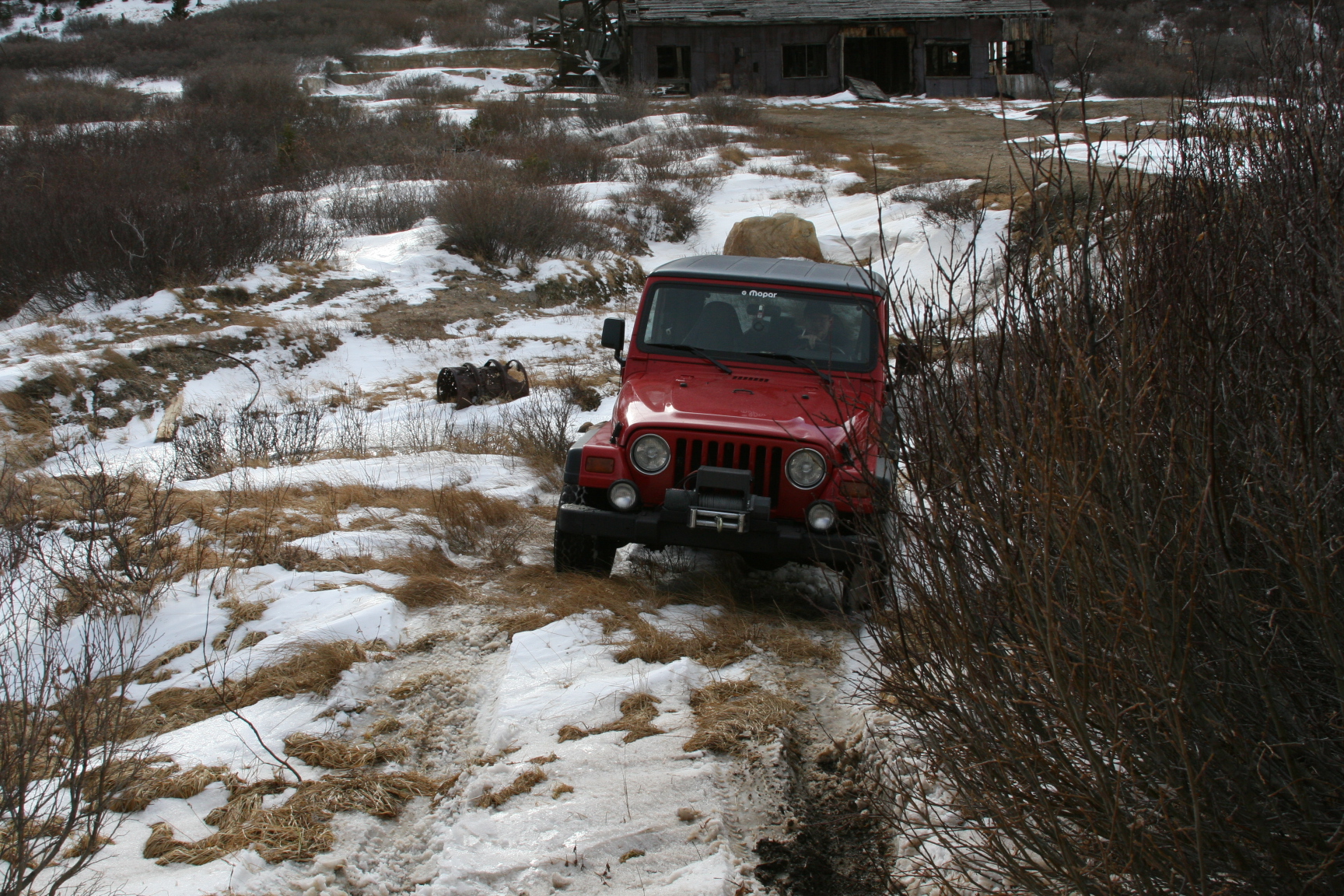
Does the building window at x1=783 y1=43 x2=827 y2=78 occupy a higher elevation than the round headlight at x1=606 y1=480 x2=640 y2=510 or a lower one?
higher

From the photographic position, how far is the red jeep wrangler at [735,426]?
432 cm

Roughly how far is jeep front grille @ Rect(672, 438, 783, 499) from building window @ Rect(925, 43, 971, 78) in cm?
3298

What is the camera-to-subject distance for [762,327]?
5172 mm

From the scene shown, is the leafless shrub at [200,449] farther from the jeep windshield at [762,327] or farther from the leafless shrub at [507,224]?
the leafless shrub at [507,224]

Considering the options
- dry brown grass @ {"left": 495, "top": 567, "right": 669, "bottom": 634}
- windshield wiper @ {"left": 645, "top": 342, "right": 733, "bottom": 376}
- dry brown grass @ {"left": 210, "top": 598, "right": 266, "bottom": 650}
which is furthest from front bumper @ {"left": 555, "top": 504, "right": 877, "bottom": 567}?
dry brown grass @ {"left": 210, "top": 598, "right": 266, "bottom": 650}

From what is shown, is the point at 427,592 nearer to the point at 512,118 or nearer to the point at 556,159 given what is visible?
the point at 556,159

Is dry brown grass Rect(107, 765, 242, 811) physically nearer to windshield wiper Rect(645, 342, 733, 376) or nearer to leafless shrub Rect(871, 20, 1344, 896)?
leafless shrub Rect(871, 20, 1344, 896)

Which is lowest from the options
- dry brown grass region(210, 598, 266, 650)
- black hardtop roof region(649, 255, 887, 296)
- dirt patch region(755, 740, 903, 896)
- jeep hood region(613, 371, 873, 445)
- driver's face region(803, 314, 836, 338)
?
dirt patch region(755, 740, 903, 896)

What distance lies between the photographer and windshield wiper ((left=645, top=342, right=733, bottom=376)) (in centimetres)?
511

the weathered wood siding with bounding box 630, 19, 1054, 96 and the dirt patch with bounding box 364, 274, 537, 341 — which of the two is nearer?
the dirt patch with bounding box 364, 274, 537, 341

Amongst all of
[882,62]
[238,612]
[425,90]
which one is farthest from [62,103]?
[882,62]

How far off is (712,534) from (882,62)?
117ft

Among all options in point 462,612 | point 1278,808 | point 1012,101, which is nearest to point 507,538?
point 462,612

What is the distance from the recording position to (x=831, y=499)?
439cm
